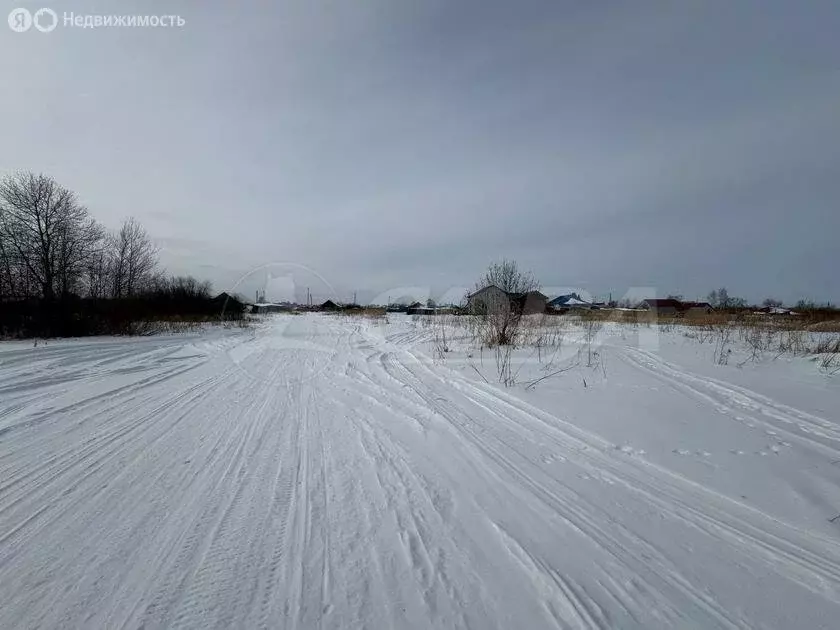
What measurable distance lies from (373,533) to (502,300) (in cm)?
1017

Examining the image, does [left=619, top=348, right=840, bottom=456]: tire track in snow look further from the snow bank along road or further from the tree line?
the tree line

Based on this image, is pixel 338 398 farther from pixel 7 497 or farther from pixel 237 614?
pixel 237 614

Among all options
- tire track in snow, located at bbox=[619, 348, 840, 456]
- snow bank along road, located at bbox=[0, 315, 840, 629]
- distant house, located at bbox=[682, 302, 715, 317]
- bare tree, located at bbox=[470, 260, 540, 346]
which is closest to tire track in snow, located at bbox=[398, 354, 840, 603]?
snow bank along road, located at bbox=[0, 315, 840, 629]

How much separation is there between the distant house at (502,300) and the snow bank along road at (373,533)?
24.7 ft

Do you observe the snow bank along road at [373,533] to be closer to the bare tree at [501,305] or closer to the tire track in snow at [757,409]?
the tire track in snow at [757,409]

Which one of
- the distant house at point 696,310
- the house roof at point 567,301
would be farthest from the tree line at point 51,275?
the house roof at point 567,301

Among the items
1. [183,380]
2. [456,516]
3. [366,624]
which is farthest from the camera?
[183,380]

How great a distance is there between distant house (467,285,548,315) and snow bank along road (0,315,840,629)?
753 centimetres

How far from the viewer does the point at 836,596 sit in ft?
6.03

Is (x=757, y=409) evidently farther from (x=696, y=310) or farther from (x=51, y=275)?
(x=696, y=310)

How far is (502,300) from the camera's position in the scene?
11820 millimetres

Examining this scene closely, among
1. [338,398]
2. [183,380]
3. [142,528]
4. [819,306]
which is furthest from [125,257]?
[819,306]

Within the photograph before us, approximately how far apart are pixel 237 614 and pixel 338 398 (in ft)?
12.7

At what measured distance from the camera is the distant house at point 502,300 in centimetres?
1178
